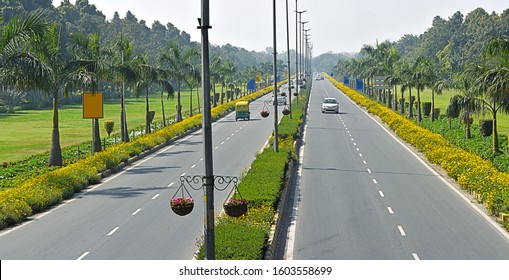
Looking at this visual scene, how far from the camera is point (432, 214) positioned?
2362 centimetres

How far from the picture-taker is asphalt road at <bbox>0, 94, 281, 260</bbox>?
18906mm

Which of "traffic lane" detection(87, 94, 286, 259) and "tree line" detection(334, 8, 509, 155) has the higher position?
"tree line" detection(334, 8, 509, 155)

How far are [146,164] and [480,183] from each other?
745 inches

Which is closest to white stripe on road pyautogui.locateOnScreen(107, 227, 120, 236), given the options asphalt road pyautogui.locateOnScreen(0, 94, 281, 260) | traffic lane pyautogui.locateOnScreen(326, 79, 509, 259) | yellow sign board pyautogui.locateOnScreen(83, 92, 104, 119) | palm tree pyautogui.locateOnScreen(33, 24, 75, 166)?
asphalt road pyautogui.locateOnScreen(0, 94, 281, 260)

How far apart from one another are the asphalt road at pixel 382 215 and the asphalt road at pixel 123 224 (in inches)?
132

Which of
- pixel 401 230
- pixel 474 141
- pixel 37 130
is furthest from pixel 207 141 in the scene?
pixel 37 130

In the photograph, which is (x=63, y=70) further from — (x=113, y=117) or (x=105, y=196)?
(x=113, y=117)

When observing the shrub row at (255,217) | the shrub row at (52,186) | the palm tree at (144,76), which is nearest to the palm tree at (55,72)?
the shrub row at (52,186)

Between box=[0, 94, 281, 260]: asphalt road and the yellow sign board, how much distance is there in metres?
4.90

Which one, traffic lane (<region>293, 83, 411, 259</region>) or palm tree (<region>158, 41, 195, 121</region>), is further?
palm tree (<region>158, 41, 195, 121</region>)

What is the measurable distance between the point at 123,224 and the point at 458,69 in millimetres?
75590

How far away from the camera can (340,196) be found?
27.2 m

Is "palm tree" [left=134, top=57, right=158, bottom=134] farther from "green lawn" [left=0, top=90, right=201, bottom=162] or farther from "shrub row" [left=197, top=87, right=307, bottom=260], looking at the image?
"shrub row" [left=197, top=87, right=307, bottom=260]

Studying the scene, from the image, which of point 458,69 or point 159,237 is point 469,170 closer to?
point 159,237
